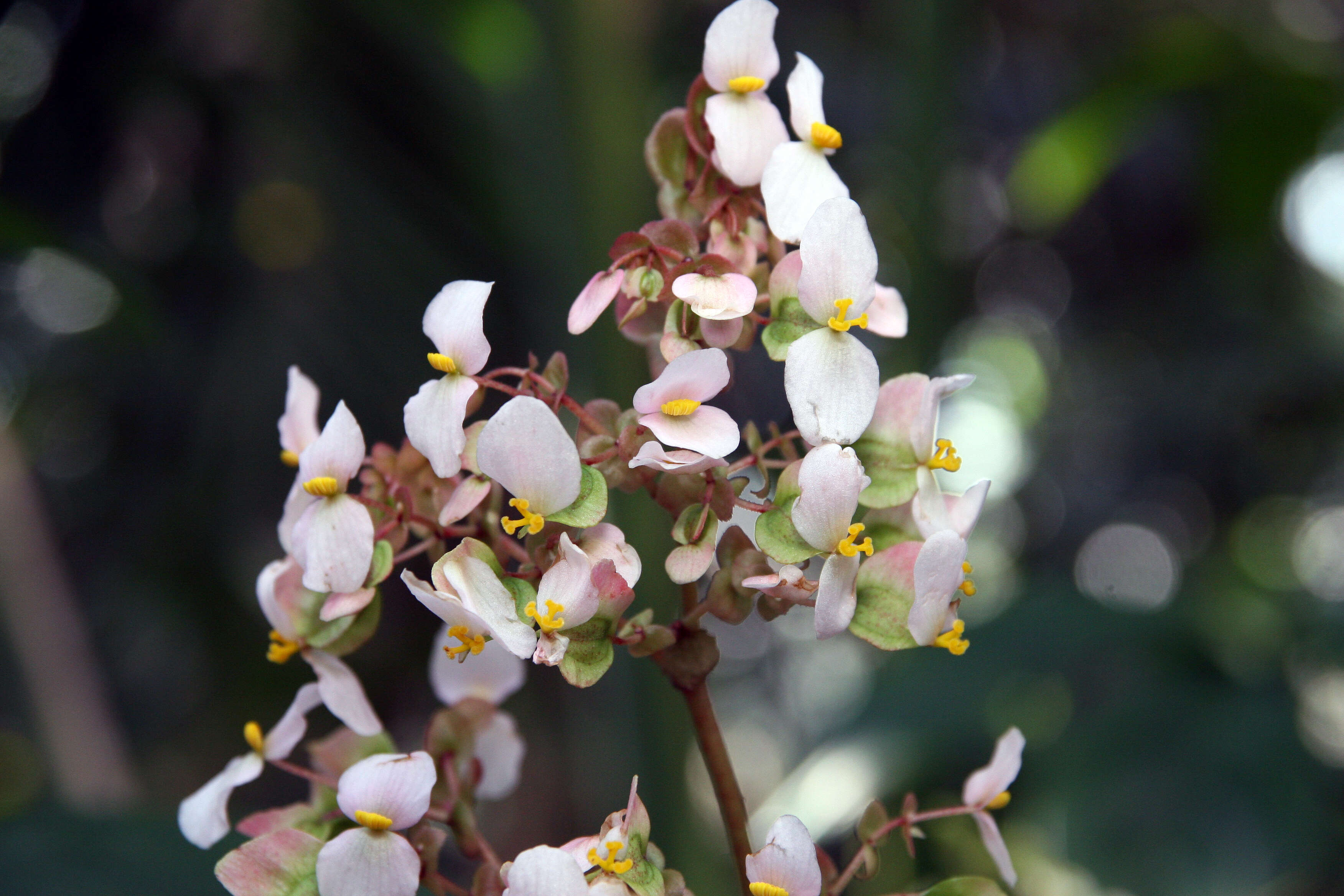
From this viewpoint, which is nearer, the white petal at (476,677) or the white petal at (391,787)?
the white petal at (391,787)

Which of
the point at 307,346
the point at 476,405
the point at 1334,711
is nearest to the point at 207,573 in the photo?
the point at 307,346

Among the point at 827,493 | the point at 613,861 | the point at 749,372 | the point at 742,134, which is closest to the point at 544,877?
the point at 613,861

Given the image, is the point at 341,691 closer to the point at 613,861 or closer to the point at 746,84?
the point at 613,861

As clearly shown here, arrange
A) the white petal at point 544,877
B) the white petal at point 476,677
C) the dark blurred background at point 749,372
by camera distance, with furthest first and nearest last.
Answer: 1. the dark blurred background at point 749,372
2. the white petal at point 476,677
3. the white petal at point 544,877

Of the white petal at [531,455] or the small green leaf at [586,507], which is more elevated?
the white petal at [531,455]

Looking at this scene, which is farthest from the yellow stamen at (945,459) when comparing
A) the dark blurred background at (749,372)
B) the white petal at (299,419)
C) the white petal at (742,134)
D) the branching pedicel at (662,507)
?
the dark blurred background at (749,372)

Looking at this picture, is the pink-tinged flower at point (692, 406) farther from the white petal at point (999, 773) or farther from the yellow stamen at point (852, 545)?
the white petal at point (999, 773)

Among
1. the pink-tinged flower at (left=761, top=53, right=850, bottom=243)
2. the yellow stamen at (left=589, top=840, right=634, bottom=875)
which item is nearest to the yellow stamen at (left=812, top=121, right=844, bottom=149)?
the pink-tinged flower at (left=761, top=53, right=850, bottom=243)
